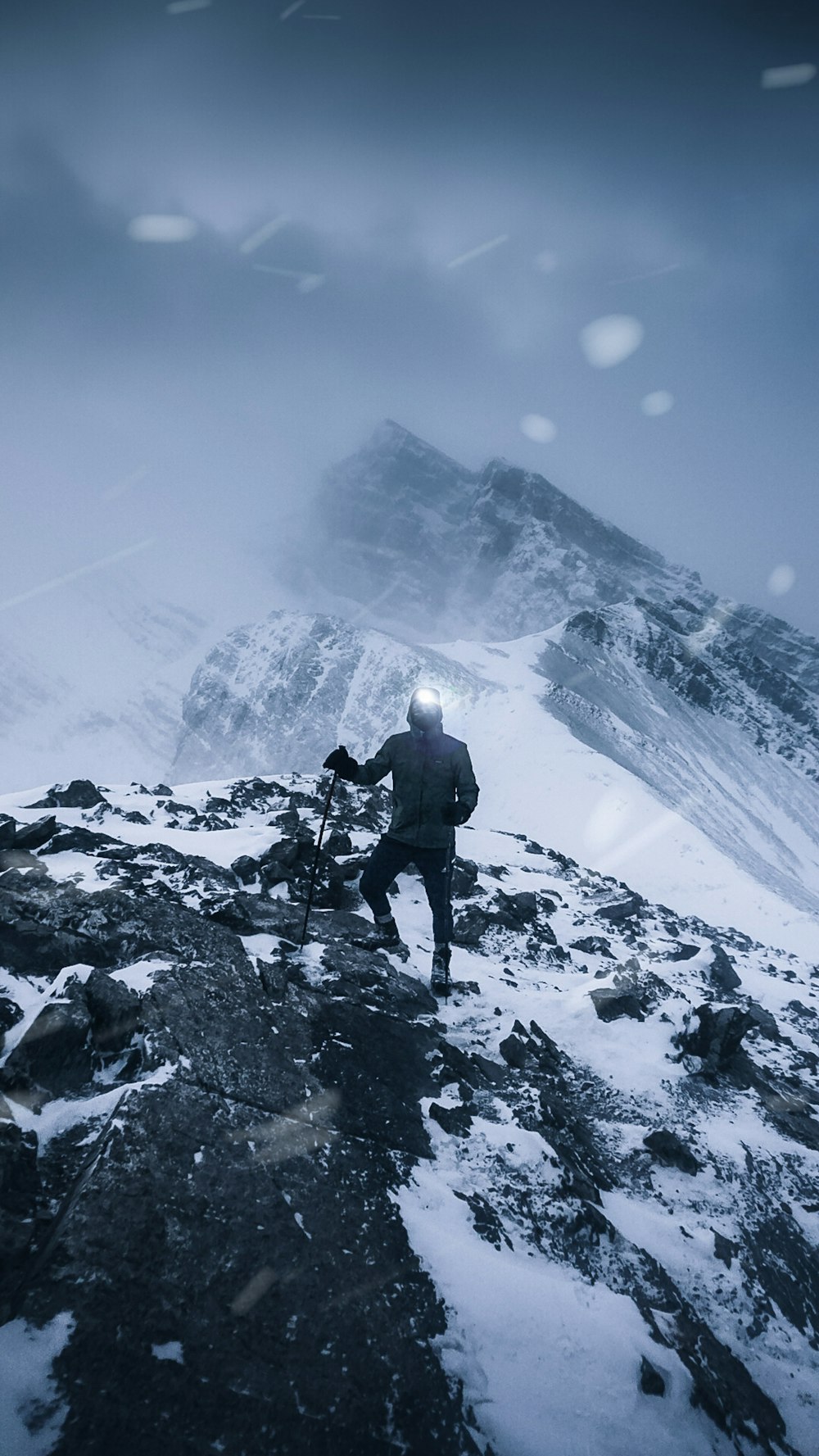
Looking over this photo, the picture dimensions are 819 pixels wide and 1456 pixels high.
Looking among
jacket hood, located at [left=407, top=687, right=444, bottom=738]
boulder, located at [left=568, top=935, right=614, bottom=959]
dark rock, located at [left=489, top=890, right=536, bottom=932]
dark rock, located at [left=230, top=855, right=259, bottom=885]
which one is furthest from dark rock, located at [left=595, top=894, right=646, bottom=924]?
jacket hood, located at [left=407, top=687, right=444, bottom=738]

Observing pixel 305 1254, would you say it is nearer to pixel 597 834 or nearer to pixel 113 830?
pixel 113 830

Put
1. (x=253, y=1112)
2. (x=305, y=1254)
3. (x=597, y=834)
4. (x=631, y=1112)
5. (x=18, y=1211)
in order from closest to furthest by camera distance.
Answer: (x=18, y=1211), (x=305, y=1254), (x=253, y=1112), (x=631, y=1112), (x=597, y=834)

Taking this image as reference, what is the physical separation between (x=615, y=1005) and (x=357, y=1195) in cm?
383

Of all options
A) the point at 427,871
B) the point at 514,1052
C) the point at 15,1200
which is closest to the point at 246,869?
the point at 427,871

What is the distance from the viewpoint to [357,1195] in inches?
117

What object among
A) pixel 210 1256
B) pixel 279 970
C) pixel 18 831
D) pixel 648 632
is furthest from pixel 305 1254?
pixel 648 632

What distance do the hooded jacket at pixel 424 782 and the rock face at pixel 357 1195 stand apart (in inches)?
50.2

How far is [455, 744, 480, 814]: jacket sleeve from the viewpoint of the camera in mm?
5707

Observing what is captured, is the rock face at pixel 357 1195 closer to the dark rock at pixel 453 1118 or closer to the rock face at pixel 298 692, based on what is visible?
the dark rock at pixel 453 1118

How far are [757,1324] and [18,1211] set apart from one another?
3.48 m

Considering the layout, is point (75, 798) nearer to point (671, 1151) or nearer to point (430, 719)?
point (430, 719)

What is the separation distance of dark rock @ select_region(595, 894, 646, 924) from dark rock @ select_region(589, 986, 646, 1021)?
21.8ft

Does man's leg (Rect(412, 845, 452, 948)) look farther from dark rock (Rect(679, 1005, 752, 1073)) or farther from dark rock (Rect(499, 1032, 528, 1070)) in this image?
dark rock (Rect(679, 1005, 752, 1073))

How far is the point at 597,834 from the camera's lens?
28812mm
